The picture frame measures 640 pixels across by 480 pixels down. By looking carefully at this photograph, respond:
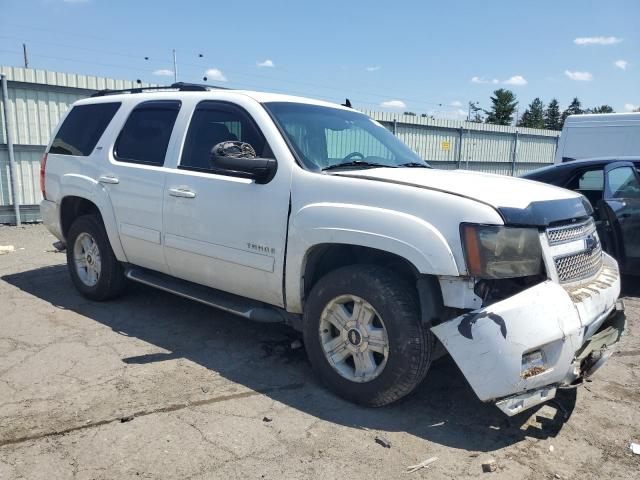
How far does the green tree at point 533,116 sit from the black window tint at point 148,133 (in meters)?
69.2

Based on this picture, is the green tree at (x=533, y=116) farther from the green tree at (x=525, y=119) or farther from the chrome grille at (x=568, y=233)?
the chrome grille at (x=568, y=233)

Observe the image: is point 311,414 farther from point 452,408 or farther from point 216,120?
point 216,120

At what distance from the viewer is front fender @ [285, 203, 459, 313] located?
286 centimetres

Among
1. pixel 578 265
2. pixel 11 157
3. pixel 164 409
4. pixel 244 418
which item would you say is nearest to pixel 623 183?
pixel 578 265

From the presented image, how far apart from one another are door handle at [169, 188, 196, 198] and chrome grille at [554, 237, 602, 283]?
Answer: 2674 mm

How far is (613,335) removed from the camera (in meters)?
3.44

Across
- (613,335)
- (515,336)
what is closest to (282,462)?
(515,336)

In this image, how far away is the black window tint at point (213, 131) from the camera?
12.8 feet

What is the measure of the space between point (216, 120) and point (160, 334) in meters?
1.94

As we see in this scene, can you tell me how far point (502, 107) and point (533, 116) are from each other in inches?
563

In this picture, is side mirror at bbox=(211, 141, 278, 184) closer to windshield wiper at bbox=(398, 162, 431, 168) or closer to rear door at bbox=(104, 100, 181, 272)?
rear door at bbox=(104, 100, 181, 272)

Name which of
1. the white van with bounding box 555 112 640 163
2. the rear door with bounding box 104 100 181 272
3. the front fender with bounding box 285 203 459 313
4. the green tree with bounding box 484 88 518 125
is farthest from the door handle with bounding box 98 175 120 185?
the green tree with bounding box 484 88 518 125

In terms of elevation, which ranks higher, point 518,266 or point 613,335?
Answer: point 518,266

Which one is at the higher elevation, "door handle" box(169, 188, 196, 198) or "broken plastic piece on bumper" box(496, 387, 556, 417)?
"door handle" box(169, 188, 196, 198)
